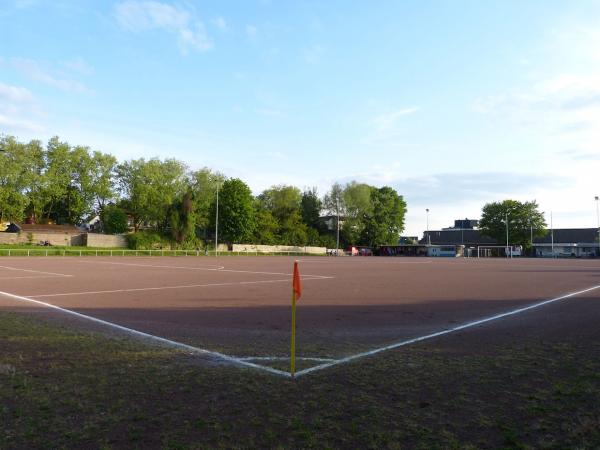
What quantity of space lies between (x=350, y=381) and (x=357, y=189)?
103 meters

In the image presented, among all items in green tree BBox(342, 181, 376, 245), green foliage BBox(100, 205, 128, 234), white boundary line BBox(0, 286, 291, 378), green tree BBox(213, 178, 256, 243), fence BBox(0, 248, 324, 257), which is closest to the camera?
white boundary line BBox(0, 286, 291, 378)

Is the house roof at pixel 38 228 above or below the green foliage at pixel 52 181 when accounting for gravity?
below

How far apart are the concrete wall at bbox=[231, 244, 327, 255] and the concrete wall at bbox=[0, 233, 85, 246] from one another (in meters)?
25.8

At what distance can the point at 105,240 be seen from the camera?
72.8 m

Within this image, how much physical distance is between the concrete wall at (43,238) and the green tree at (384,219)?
62835 mm

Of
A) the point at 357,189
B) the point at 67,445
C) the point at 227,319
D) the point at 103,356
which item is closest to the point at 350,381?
the point at 67,445

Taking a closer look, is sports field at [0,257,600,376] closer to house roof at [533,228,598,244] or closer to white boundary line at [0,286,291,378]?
white boundary line at [0,286,291,378]

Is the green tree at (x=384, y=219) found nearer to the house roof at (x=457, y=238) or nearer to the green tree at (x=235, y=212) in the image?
the house roof at (x=457, y=238)

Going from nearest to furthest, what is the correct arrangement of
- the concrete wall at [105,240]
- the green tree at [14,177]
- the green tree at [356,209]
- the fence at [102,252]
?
the fence at [102,252] → the concrete wall at [105,240] → the green tree at [14,177] → the green tree at [356,209]

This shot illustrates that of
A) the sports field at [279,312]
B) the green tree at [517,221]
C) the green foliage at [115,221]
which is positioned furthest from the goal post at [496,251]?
the sports field at [279,312]

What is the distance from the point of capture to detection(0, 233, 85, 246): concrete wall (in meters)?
66.8

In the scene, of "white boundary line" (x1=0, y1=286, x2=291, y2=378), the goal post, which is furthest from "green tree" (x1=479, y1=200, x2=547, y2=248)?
"white boundary line" (x1=0, y1=286, x2=291, y2=378)

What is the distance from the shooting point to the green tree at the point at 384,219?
109875mm

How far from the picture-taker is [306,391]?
5473mm
